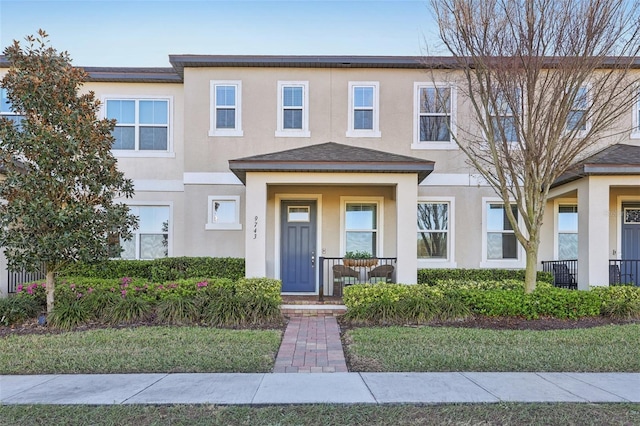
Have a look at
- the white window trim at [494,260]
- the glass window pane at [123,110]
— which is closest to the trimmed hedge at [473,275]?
the white window trim at [494,260]

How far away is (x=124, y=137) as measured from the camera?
12.0 meters

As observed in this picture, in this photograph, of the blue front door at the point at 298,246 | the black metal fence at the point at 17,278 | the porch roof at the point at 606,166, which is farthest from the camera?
the blue front door at the point at 298,246

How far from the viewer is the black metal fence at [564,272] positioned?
36.0 ft

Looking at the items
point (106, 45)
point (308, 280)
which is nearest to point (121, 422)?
point (308, 280)

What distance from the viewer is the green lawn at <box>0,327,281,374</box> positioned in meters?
5.35

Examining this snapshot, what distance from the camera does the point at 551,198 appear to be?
1156 cm

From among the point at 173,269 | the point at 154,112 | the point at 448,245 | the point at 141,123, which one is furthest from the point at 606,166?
the point at 141,123

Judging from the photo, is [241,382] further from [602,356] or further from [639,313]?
[639,313]

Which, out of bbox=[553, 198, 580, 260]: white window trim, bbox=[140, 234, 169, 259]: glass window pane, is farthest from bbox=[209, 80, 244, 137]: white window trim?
bbox=[553, 198, 580, 260]: white window trim

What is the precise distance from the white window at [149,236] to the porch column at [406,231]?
6.74 m

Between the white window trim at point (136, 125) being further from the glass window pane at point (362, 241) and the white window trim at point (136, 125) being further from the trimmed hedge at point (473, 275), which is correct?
the trimmed hedge at point (473, 275)

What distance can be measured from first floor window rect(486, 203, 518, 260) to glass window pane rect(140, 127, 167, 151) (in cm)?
966

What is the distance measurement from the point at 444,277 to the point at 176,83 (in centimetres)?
945

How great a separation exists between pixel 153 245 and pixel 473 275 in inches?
357
